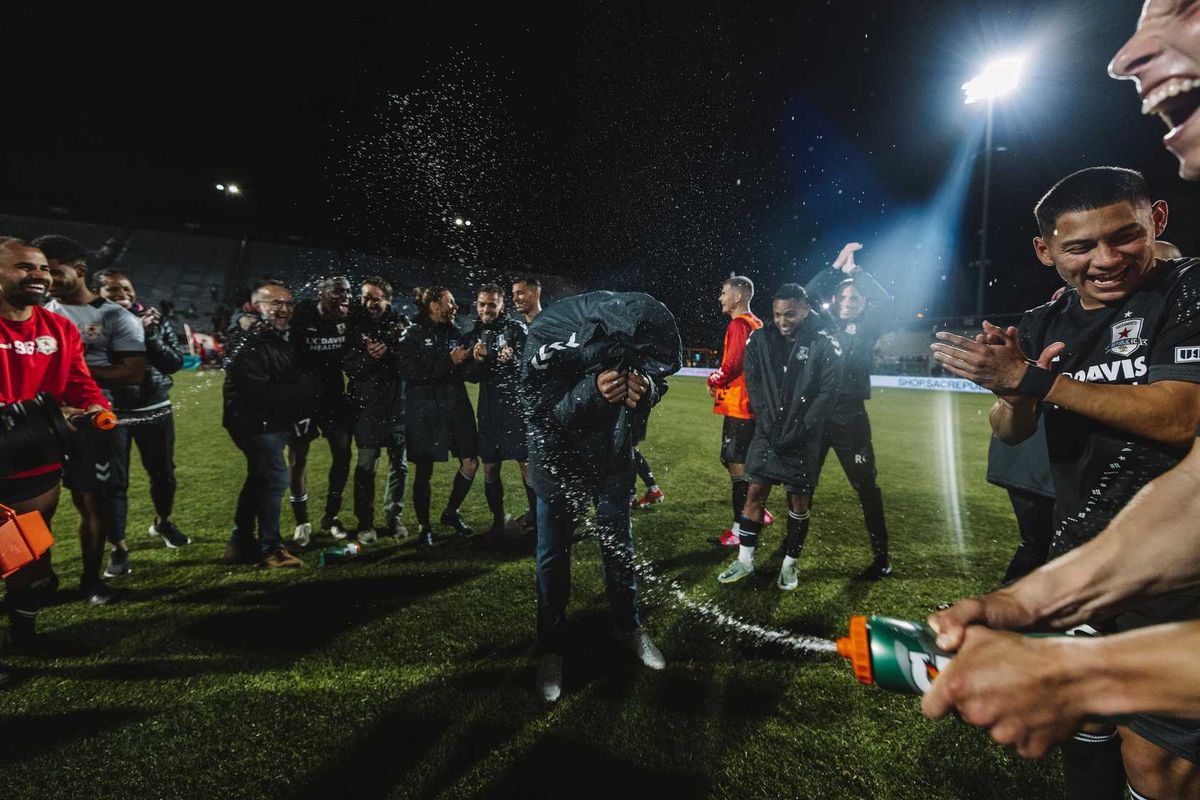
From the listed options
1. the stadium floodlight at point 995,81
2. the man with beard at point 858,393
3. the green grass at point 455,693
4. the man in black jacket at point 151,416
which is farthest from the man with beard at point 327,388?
the stadium floodlight at point 995,81

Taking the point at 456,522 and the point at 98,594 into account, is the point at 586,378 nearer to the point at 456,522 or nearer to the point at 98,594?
the point at 456,522

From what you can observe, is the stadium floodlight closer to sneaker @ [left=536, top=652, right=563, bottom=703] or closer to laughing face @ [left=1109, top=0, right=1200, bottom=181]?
laughing face @ [left=1109, top=0, right=1200, bottom=181]

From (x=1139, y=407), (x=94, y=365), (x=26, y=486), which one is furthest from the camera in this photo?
(x=94, y=365)

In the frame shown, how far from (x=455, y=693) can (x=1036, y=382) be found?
2.91 m

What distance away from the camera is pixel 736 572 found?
395cm

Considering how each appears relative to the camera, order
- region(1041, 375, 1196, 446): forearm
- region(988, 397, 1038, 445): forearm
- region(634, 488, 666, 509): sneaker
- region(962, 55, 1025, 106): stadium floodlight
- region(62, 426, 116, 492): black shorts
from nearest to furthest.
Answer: region(1041, 375, 1196, 446): forearm < region(988, 397, 1038, 445): forearm < region(62, 426, 116, 492): black shorts < region(634, 488, 666, 509): sneaker < region(962, 55, 1025, 106): stadium floodlight

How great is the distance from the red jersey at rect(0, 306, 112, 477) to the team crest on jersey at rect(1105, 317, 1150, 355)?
5.09 m

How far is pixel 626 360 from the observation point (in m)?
2.50

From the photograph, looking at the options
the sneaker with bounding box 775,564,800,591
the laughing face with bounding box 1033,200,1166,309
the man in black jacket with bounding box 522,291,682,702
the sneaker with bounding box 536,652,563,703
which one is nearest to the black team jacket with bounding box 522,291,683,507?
the man in black jacket with bounding box 522,291,682,702

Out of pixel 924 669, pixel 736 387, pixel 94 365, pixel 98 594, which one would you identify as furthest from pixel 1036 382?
pixel 94 365

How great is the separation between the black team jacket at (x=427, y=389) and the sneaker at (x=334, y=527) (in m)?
Answer: 1.17

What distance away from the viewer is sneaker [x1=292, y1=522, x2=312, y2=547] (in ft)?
15.2

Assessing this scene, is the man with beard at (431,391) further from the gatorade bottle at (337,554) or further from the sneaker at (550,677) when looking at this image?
the sneaker at (550,677)

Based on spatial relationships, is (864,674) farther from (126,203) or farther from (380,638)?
(126,203)
